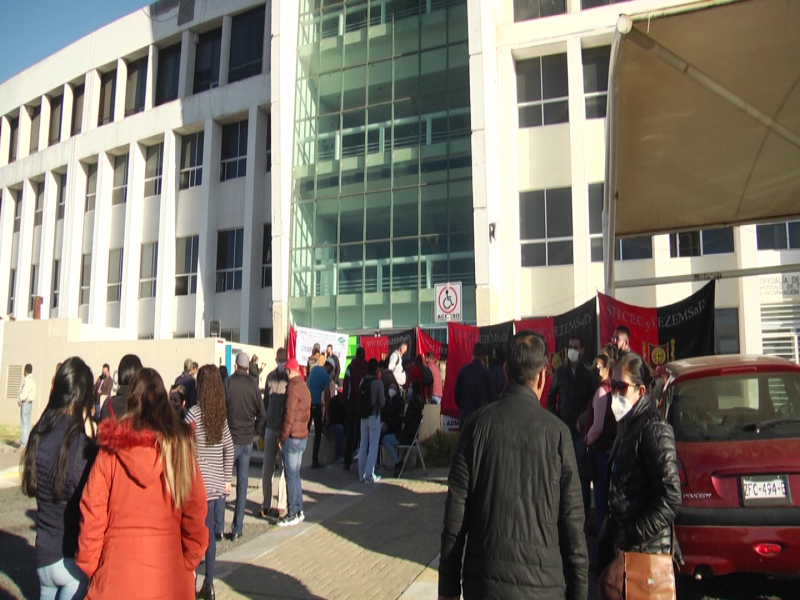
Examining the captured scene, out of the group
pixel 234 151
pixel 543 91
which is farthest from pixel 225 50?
pixel 543 91

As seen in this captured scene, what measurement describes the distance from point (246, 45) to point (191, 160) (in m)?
5.00

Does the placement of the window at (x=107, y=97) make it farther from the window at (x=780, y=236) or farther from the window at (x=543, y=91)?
the window at (x=780, y=236)

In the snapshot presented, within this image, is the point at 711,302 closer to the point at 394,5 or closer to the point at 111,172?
the point at 394,5

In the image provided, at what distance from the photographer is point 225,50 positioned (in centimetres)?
2575

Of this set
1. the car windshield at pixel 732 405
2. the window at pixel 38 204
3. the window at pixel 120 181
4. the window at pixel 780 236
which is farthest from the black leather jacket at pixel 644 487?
the window at pixel 38 204

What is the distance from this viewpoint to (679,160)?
7738mm

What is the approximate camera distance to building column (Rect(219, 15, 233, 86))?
25766 millimetres

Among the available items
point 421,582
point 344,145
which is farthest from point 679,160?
point 344,145

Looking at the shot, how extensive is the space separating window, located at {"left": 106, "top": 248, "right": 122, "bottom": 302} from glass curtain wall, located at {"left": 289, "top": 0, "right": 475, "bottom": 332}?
10.2m

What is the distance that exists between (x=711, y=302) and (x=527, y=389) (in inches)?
312

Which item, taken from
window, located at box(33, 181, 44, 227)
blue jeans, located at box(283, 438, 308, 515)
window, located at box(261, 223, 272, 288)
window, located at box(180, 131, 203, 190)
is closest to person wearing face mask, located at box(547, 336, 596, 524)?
blue jeans, located at box(283, 438, 308, 515)

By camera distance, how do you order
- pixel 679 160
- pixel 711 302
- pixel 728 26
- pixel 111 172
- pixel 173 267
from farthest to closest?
pixel 111 172 < pixel 173 267 < pixel 711 302 < pixel 679 160 < pixel 728 26

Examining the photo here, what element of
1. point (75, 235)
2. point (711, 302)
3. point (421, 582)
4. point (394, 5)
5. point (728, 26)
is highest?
point (394, 5)

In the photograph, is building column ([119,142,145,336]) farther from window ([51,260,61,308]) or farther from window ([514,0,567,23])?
window ([514,0,567,23])
